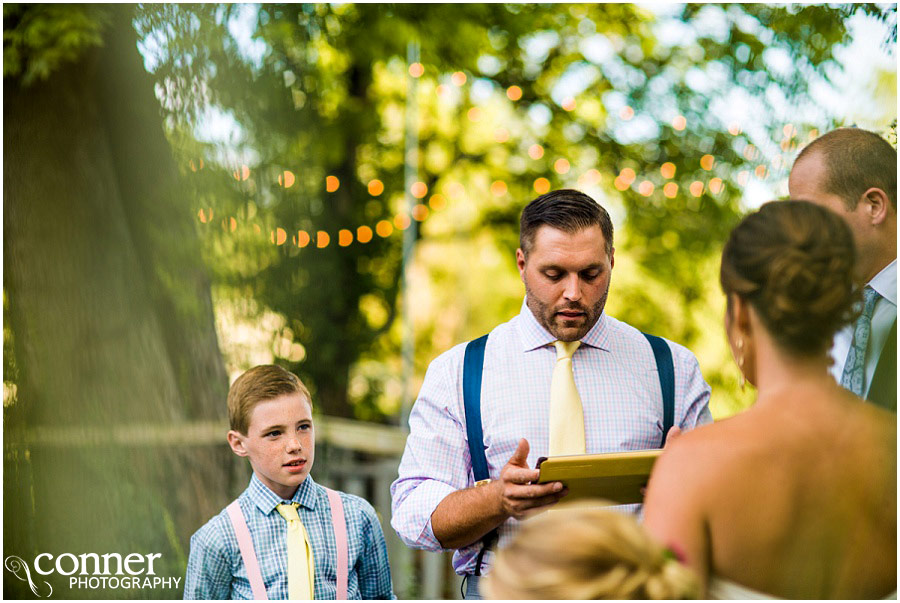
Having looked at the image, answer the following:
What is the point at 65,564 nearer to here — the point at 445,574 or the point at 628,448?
the point at 445,574

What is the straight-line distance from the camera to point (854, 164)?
2230 mm

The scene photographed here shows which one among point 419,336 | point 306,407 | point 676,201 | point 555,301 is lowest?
point 306,407

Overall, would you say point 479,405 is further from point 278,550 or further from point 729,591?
point 729,591

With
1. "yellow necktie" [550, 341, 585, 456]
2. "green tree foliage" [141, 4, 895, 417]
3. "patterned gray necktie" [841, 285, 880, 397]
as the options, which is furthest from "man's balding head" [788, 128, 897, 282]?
"green tree foliage" [141, 4, 895, 417]

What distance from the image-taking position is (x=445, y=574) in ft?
17.4

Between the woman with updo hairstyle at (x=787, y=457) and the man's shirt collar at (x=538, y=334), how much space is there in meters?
0.78

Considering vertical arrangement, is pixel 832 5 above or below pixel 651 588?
above

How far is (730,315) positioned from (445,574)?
412cm

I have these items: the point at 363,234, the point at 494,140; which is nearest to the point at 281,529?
the point at 363,234

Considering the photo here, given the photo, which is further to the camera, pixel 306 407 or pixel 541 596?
pixel 306 407

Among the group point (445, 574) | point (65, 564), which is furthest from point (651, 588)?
point (445, 574)

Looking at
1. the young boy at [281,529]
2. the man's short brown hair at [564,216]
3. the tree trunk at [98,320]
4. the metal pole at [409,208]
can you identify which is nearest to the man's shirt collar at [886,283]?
the man's short brown hair at [564,216]

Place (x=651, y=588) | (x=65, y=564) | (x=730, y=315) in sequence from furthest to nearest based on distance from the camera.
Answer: (x=65, y=564) < (x=730, y=315) < (x=651, y=588)

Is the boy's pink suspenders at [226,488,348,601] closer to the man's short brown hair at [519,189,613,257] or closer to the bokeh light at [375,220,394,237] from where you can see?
the man's short brown hair at [519,189,613,257]
